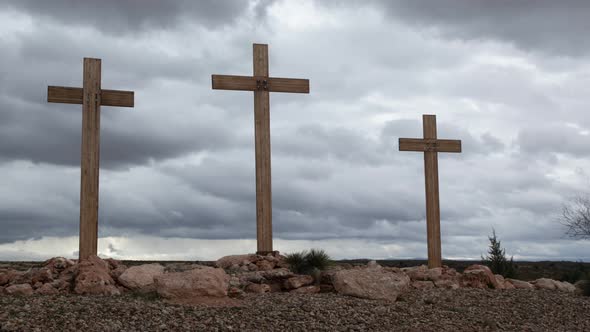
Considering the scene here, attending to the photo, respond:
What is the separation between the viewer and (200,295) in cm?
1133

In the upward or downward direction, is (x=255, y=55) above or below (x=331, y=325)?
above

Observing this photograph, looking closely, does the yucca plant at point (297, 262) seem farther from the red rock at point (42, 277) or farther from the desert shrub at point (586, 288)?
the desert shrub at point (586, 288)

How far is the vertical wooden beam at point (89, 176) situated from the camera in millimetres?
15266

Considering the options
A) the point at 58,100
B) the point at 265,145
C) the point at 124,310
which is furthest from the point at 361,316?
the point at 58,100

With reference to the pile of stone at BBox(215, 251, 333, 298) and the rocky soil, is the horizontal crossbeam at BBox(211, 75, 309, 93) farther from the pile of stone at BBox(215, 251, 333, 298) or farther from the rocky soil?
the pile of stone at BBox(215, 251, 333, 298)

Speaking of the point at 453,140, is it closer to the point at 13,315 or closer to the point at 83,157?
the point at 83,157

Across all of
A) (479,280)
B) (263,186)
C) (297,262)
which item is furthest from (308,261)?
(479,280)

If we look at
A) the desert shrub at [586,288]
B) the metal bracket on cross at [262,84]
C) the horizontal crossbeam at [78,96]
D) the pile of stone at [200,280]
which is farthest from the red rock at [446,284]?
the horizontal crossbeam at [78,96]

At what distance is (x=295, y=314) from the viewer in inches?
416

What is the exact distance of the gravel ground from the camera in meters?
9.58

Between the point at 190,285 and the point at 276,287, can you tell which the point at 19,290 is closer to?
the point at 190,285

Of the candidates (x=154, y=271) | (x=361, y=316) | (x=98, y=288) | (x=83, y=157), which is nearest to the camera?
(x=361, y=316)

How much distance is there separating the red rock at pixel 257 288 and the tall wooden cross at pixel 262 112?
3.06 metres

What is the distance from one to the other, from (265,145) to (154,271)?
15.3 feet
